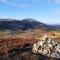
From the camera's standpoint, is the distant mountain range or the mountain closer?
the distant mountain range

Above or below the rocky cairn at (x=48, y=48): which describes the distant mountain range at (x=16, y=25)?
above

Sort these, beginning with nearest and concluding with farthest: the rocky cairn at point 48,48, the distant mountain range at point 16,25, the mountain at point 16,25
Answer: the rocky cairn at point 48,48 < the distant mountain range at point 16,25 < the mountain at point 16,25

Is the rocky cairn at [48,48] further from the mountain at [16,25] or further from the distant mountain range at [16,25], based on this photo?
the mountain at [16,25]

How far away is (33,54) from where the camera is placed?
134 feet

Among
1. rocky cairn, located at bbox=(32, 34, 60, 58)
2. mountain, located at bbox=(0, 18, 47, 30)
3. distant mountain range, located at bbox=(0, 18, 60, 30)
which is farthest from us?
mountain, located at bbox=(0, 18, 47, 30)

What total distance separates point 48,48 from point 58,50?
61.7 inches

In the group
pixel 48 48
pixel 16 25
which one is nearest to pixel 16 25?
pixel 16 25

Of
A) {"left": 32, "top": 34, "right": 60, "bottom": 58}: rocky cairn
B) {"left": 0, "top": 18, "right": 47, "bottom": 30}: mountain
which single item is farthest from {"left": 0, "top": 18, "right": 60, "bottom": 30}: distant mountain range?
{"left": 32, "top": 34, "right": 60, "bottom": 58}: rocky cairn

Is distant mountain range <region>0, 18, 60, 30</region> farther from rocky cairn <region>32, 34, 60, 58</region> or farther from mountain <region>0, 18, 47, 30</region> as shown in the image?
rocky cairn <region>32, 34, 60, 58</region>

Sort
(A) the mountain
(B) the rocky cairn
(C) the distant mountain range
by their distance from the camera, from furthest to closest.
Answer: (A) the mountain < (C) the distant mountain range < (B) the rocky cairn

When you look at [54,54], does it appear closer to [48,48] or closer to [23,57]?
[48,48]

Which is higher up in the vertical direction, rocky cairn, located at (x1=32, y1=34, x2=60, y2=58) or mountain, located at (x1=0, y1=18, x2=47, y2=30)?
mountain, located at (x1=0, y1=18, x2=47, y2=30)

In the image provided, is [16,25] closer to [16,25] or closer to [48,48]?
[16,25]

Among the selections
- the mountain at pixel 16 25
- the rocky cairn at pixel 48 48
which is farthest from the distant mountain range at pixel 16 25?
the rocky cairn at pixel 48 48
